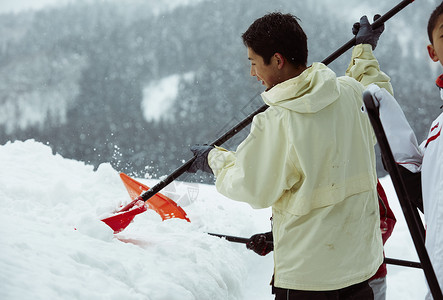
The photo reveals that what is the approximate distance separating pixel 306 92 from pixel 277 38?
202 millimetres

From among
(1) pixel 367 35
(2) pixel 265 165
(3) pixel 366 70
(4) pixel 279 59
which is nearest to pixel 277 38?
(4) pixel 279 59

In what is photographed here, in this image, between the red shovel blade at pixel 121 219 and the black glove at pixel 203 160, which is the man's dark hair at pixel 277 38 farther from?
the red shovel blade at pixel 121 219

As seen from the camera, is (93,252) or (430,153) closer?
(430,153)

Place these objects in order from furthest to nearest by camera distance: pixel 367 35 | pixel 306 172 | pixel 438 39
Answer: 1. pixel 367 35
2. pixel 306 172
3. pixel 438 39

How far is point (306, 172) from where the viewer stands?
1.27 m

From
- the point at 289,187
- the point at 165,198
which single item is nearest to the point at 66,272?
the point at 289,187

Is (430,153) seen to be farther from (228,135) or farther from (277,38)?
(228,135)

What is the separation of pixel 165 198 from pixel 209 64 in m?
28.5

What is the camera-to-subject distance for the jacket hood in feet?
4.21

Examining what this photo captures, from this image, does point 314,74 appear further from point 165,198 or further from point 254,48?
point 165,198

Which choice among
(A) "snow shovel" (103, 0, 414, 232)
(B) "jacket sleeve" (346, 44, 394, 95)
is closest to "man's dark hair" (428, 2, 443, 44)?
(B) "jacket sleeve" (346, 44, 394, 95)

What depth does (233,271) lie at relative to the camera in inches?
101

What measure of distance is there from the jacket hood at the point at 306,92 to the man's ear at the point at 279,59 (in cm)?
8

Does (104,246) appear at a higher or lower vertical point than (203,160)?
lower
